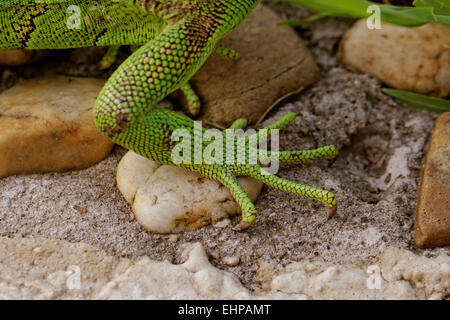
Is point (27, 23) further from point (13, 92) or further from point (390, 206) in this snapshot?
point (390, 206)

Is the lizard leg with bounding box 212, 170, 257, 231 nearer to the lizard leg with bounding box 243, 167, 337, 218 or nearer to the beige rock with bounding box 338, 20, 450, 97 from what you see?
the lizard leg with bounding box 243, 167, 337, 218

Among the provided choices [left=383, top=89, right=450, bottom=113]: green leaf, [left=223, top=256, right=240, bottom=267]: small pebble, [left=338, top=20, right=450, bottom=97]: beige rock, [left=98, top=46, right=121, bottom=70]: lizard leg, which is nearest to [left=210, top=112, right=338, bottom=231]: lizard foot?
[left=223, top=256, right=240, bottom=267]: small pebble

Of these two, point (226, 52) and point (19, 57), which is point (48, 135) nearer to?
point (19, 57)

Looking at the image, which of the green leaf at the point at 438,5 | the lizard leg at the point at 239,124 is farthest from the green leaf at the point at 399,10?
the lizard leg at the point at 239,124

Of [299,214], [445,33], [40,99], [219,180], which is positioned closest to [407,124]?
[445,33]

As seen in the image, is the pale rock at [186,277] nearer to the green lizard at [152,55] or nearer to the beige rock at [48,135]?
the green lizard at [152,55]
